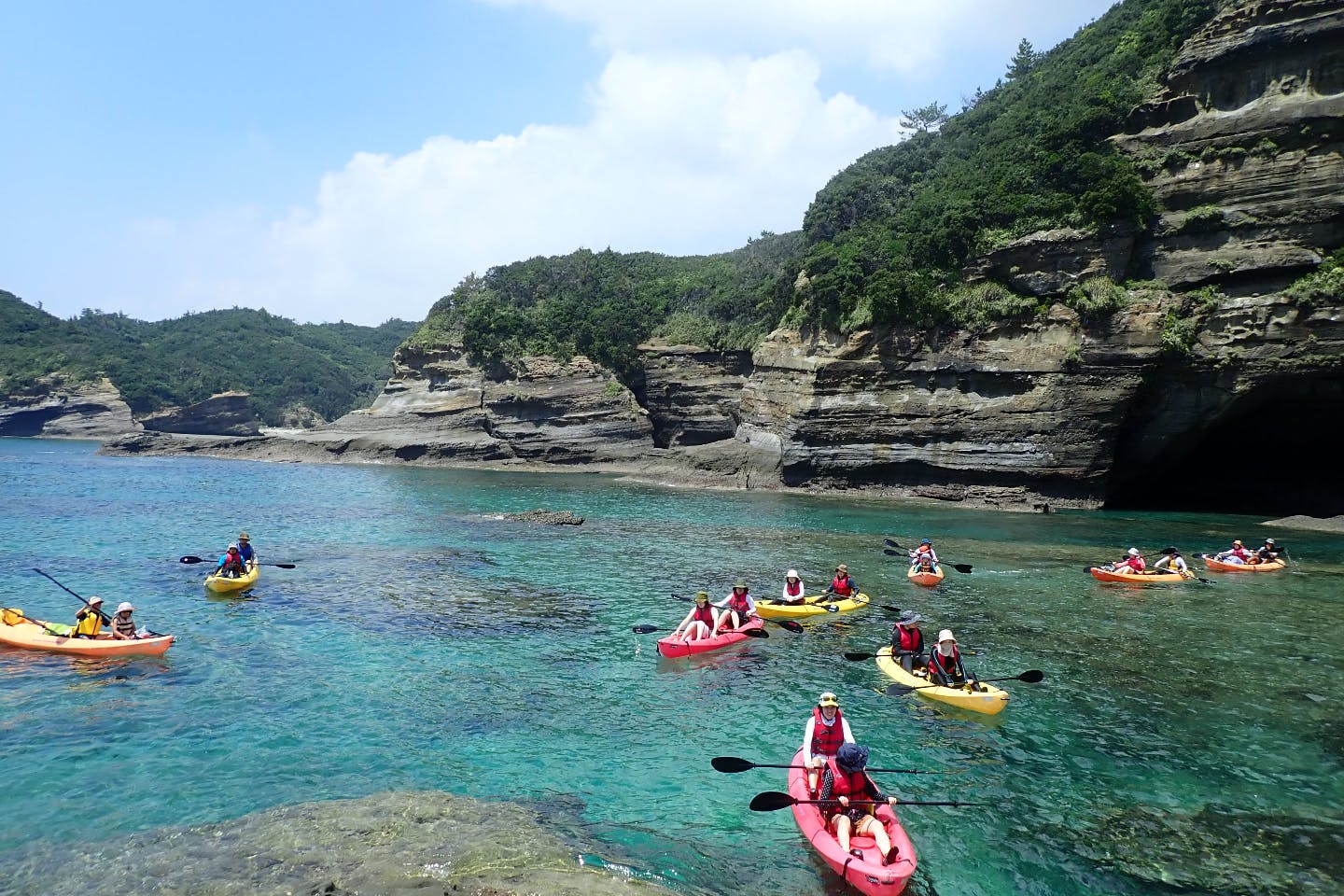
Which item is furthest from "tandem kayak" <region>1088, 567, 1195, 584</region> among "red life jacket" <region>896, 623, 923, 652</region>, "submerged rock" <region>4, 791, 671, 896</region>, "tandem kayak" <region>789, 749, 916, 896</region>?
"submerged rock" <region>4, 791, 671, 896</region>

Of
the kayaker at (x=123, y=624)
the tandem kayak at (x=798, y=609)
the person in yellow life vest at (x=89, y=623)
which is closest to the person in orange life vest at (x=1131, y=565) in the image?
the tandem kayak at (x=798, y=609)

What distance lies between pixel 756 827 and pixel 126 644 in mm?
13040

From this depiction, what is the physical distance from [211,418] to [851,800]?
377 ft

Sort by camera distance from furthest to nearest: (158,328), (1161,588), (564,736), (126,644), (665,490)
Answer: (158,328) → (665,490) → (1161,588) → (126,644) → (564,736)

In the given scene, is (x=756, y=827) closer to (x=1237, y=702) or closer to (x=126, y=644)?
(x=1237, y=702)

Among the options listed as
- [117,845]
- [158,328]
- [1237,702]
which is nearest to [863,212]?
[1237,702]

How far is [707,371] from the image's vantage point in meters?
66.1

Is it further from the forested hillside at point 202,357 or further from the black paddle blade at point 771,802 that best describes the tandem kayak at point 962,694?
the forested hillside at point 202,357

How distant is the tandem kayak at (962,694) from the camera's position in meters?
13.5

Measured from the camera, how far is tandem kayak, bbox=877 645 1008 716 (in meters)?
13.5

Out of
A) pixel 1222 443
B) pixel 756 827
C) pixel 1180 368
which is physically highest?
pixel 1180 368

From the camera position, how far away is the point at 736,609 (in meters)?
18.7

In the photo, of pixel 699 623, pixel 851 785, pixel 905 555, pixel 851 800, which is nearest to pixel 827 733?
pixel 851 785

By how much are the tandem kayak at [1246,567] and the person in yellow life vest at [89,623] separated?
31370 millimetres
